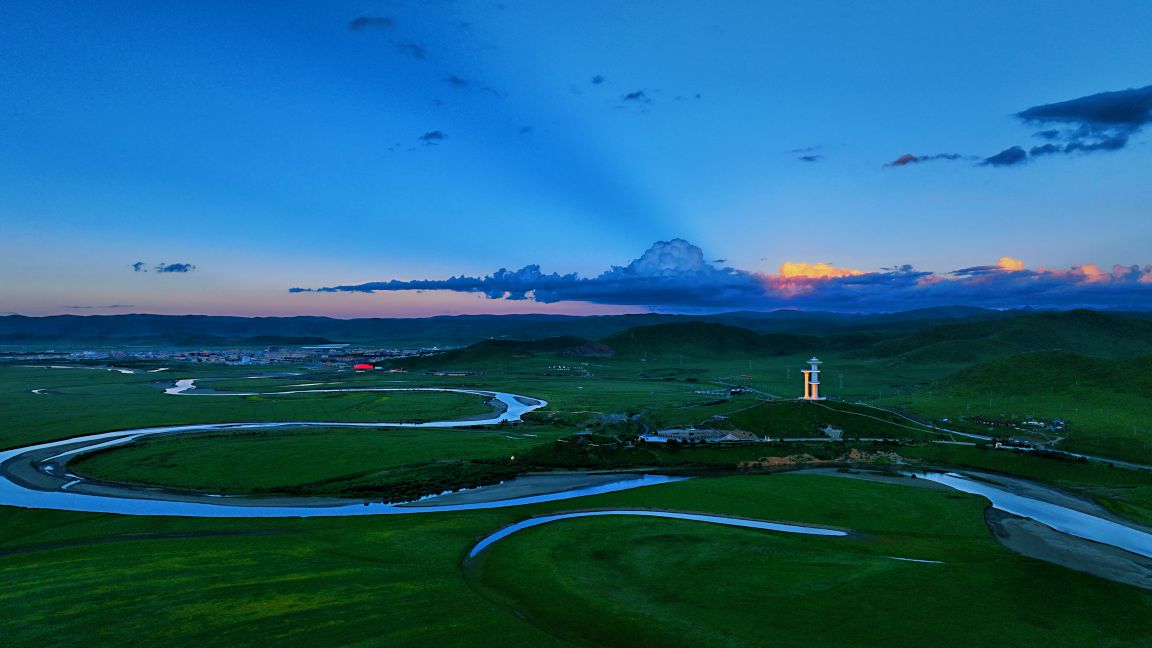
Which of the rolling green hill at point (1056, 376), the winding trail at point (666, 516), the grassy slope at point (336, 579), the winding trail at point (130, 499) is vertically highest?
the rolling green hill at point (1056, 376)

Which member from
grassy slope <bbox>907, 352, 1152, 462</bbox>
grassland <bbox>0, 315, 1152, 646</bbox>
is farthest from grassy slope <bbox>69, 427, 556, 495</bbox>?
grassy slope <bbox>907, 352, 1152, 462</bbox>

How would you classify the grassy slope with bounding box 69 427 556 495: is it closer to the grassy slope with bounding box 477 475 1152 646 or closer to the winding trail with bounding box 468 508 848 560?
the winding trail with bounding box 468 508 848 560

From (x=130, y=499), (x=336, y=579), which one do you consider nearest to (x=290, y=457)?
(x=130, y=499)

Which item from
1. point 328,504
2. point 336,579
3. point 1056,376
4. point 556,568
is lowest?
point 328,504

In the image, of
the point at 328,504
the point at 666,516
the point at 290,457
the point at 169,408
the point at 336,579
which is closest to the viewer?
the point at 336,579

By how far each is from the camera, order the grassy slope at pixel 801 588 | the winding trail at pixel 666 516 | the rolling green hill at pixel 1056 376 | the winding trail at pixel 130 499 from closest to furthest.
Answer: the grassy slope at pixel 801 588 → the winding trail at pixel 666 516 → the winding trail at pixel 130 499 → the rolling green hill at pixel 1056 376

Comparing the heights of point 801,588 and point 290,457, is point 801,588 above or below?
above

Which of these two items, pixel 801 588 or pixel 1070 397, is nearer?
pixel 801 588

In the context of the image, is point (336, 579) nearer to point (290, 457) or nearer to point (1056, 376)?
point (290, 457)

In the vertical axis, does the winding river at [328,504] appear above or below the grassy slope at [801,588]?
below

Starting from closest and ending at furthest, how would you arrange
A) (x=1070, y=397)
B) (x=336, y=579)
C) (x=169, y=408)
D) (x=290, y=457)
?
1. (x=336, y=579)
2. (x=290, y=457)
3. (x=1070, y=397)
4. (x=169, y=408)

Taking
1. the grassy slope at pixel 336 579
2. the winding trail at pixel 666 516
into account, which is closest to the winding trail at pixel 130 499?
the grassy slope at pixel 336 579

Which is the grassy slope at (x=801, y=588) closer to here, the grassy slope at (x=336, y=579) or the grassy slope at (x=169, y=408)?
the grassy slope at (x=336, y=579)
